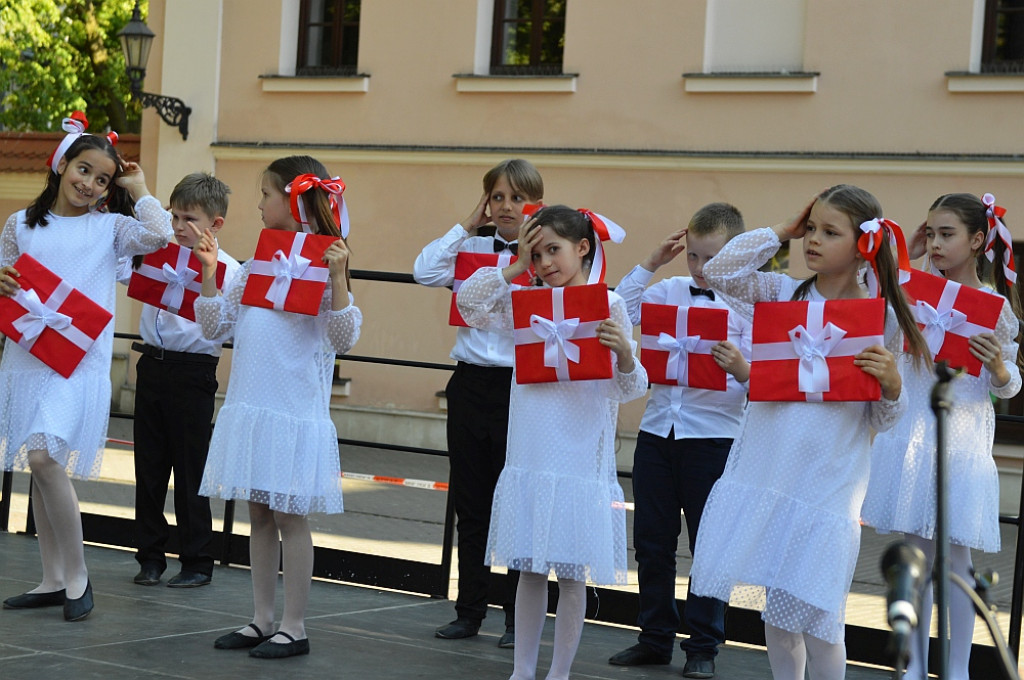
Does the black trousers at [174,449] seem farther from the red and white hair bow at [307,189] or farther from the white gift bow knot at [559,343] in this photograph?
the white gift bow knot at [559,343]

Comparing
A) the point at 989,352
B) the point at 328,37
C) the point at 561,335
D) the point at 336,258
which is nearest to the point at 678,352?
the point at 561,335

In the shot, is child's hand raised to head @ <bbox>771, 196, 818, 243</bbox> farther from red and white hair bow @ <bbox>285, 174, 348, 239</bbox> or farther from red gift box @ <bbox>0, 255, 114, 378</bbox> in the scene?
red gift box @ <bbox>0, 255, 114, 378</bbox>

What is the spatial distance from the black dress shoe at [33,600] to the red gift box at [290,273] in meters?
1.55

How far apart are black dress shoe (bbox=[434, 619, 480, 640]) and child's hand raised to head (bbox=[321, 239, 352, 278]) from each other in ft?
5.17

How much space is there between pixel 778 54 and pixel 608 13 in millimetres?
1808

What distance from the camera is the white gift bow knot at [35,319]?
206 inches

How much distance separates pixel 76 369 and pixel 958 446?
3353 millimetres

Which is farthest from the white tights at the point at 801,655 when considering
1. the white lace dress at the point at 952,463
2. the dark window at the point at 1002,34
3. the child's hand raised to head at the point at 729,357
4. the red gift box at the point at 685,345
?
the dark window at the point at 1002,34

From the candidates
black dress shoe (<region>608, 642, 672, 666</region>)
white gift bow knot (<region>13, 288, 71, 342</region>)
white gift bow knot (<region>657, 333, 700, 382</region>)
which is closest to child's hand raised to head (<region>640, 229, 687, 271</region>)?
white gift bow knot (<region>657, 333, 700, 382</region>)

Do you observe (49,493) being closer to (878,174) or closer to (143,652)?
(143,652)

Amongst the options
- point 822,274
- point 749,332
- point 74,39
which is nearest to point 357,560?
point 749,332

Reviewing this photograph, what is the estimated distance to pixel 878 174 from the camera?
40.8 ft

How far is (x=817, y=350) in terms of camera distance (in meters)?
3.88

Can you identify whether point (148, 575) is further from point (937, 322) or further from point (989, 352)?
point (989, 352)
